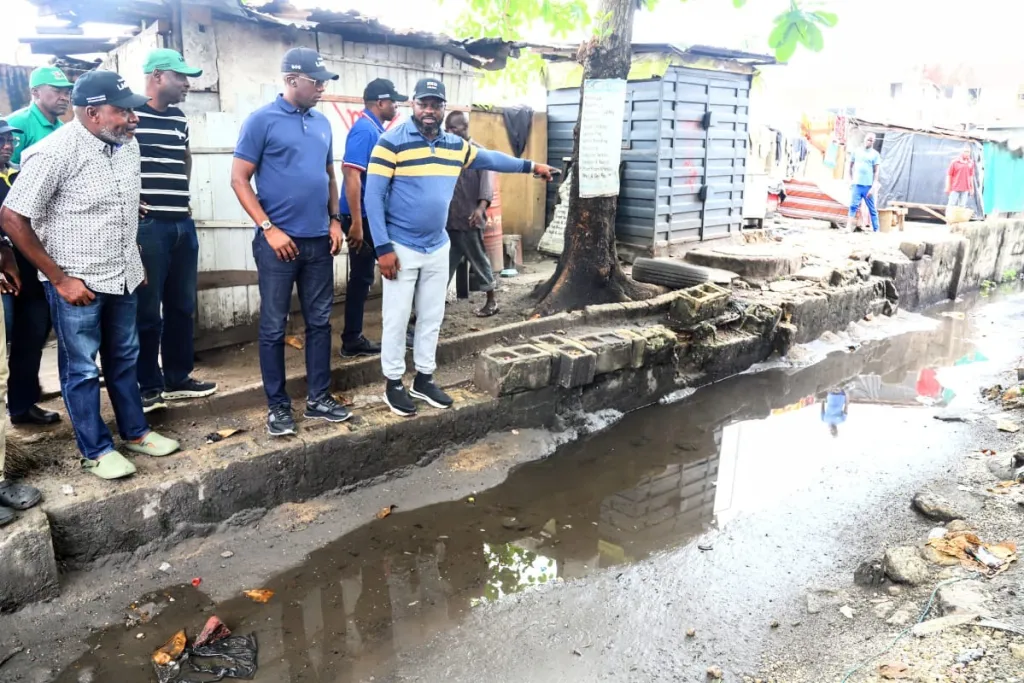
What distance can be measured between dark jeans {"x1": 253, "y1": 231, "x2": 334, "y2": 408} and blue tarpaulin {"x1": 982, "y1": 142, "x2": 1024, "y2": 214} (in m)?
17.4

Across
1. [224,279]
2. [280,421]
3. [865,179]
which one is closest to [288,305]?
[280,421]

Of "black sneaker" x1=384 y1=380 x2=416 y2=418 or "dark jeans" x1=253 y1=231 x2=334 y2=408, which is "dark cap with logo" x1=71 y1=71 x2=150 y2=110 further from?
"black sneaker" x1=384 y1=380 x2=416 y2=418

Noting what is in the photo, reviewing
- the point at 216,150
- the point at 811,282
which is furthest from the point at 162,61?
the point at 811,282

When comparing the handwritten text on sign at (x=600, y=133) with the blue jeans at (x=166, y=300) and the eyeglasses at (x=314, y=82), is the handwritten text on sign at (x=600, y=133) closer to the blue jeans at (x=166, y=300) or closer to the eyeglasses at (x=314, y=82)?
the eyeglasses at (x=314, y=82)

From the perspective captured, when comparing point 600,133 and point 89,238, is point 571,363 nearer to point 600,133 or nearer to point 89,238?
point 600,133

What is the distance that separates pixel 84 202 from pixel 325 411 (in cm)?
179

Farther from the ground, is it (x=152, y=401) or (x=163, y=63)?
(x=163, y=63)

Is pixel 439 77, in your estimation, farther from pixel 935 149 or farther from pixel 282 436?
pixel 935 149

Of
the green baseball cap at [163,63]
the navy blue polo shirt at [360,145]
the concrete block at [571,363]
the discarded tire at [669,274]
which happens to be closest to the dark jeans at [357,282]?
the navy blue polo shirt at [360,145]

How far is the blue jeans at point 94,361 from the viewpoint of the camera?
3.51 m

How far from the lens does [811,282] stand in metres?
9.04

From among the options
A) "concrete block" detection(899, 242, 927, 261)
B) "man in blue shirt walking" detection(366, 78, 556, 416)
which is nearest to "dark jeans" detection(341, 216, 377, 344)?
"man in blue shirt walking" detection(366, 78, 556, 416)

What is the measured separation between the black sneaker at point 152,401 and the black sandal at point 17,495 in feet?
3.26

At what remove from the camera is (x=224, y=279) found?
5.69 metres
